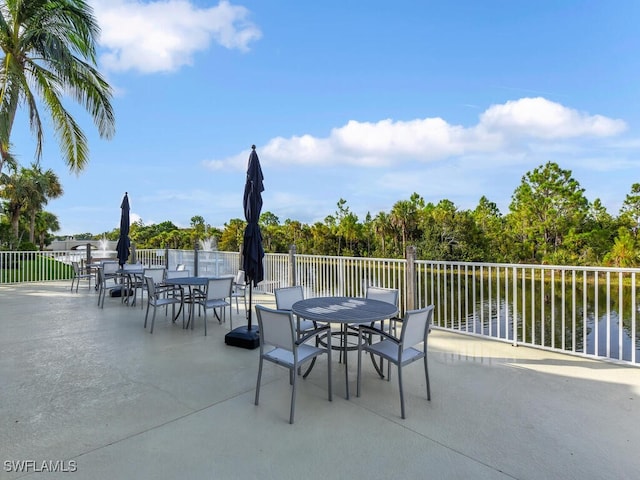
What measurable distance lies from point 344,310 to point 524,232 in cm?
2796

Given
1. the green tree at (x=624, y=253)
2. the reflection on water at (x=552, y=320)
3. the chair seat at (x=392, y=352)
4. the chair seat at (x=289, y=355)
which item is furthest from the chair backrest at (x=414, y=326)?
the green tree at (x=624, y=253)

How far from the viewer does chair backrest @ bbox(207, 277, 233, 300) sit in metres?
4.92

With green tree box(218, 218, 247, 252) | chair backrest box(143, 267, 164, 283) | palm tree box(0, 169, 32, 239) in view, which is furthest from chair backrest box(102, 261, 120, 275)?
green tree box(218, 218, 247, 252)

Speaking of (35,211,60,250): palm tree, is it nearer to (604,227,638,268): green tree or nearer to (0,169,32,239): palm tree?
(0,169,32,239): palm tree

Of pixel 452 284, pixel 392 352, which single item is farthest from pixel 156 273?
pixel 452 284

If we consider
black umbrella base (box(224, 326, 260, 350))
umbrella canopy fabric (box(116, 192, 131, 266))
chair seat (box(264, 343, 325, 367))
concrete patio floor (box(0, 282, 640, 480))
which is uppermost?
umbrella canopy fabric (box(116, 192, 131, 266))

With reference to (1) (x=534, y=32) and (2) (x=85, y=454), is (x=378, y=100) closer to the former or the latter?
(1) (x=534, y=32)

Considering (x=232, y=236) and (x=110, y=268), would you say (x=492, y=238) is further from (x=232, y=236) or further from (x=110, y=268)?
(x=110, y=268)

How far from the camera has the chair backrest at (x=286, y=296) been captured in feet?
12.7

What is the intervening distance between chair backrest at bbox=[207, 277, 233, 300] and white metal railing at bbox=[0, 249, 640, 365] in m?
2.46

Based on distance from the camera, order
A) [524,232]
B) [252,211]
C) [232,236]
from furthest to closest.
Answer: [232,236] → [524,232] → [252,211]

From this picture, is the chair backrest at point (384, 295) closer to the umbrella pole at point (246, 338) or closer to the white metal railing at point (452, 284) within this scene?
the white metal railing at point (452, 284)

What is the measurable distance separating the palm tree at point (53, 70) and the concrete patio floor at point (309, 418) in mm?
6462

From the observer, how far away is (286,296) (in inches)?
157
